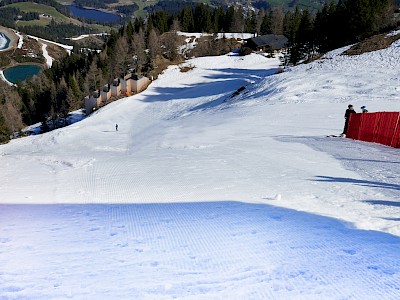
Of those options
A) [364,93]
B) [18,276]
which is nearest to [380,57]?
[364,93]

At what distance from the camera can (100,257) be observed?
14.9ft

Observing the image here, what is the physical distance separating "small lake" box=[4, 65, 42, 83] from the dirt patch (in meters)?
130

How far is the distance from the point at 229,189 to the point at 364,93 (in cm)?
1936

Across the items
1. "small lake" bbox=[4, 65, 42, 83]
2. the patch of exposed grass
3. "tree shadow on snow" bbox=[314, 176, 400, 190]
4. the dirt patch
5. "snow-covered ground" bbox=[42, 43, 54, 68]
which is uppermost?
the dirt patch

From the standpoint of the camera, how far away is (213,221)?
6.06 m

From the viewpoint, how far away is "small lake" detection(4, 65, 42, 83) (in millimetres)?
134625

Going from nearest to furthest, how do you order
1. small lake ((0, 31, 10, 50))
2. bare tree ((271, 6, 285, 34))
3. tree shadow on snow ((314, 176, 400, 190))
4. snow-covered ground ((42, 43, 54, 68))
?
1. tree shadow on snow ((314, 176, 400, 190))
2. bare tree ((271, 6, 285, 34))
3. snow-covered ground ((42, 43, 54, 68))
4. small lake ((0, 31, 10, 50))

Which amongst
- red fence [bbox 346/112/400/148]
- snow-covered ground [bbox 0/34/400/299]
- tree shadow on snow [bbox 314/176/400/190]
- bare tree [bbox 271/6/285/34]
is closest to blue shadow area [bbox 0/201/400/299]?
snow-covered ground [bbox 0/34/400/299]

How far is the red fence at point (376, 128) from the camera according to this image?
12.8 meters

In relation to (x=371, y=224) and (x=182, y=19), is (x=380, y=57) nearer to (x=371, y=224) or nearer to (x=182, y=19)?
(x=371, y=224)

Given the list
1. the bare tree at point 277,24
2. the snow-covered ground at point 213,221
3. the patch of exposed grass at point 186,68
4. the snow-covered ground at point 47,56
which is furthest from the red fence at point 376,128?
the snow-covered ground at point 47,56

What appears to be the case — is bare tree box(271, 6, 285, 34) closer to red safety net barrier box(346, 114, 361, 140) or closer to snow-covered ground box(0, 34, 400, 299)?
snow-covered ground box(0, 34, 400, 299)

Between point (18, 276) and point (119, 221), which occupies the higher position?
point (18, 276)

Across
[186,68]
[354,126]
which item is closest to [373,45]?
[354,126]
